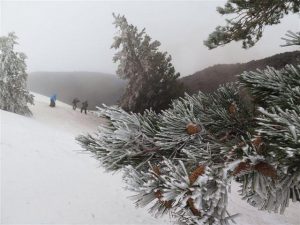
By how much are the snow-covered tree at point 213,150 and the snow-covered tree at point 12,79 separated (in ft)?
77.5

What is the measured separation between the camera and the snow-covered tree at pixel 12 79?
79.9ft

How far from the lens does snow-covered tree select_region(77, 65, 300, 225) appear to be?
1.66 metres

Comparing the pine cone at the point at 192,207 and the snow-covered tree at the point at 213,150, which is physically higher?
the snow-covered tree at the point at 213,150

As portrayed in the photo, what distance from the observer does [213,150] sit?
2154mm

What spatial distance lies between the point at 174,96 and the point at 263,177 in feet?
71.7

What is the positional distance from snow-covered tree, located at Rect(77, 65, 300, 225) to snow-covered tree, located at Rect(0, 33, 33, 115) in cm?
2362

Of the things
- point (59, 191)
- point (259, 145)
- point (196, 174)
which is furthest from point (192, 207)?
point (59, 191)

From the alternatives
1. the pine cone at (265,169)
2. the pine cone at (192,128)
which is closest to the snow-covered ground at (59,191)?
the pine cone at (192,128)

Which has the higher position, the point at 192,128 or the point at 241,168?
the point at 192,128

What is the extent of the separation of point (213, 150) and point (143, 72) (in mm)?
22085

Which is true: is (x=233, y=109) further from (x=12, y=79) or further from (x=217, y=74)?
(x=217, y=74)

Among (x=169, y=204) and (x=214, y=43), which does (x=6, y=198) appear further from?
(x=169, y=204)

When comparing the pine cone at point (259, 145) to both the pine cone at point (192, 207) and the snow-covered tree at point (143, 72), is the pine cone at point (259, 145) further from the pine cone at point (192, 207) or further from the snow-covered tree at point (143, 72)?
the snow-covered tree at point (143, 72)

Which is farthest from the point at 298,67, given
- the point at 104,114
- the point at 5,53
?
the point at 5,53
